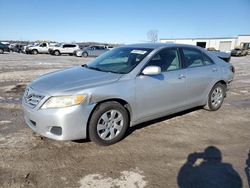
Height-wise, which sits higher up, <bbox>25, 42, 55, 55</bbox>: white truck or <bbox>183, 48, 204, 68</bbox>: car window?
<bbox>183, 48, 204, 68</bbox>: car window

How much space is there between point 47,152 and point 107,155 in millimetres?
888

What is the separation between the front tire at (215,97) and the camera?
552 cm

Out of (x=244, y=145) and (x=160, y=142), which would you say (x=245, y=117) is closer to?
(x=244, y=145)

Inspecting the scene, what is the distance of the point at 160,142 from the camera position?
3982 mm

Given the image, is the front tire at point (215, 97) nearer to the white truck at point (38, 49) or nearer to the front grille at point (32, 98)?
the front grille at point (32, 98)

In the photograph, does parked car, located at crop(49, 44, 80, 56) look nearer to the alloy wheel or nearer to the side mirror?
the side mirror

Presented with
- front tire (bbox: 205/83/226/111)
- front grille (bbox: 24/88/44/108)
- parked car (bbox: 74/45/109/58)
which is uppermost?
front grille (bbox: 24/88/44/108)

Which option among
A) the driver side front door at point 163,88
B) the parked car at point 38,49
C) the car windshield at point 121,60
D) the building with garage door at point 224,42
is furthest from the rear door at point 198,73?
the building with garage door at point 224,42

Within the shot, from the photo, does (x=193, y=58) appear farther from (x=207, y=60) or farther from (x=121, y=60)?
(x=121, y=60)

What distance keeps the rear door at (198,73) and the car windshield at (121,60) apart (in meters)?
0.99

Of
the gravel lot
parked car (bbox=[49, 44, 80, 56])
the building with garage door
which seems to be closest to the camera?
the gravel lot

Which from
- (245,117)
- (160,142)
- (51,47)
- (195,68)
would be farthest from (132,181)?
(51,47)

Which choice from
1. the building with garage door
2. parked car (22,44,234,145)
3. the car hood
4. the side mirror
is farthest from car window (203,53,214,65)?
the building with garage door

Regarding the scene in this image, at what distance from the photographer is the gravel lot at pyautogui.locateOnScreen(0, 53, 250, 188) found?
2.91 m
